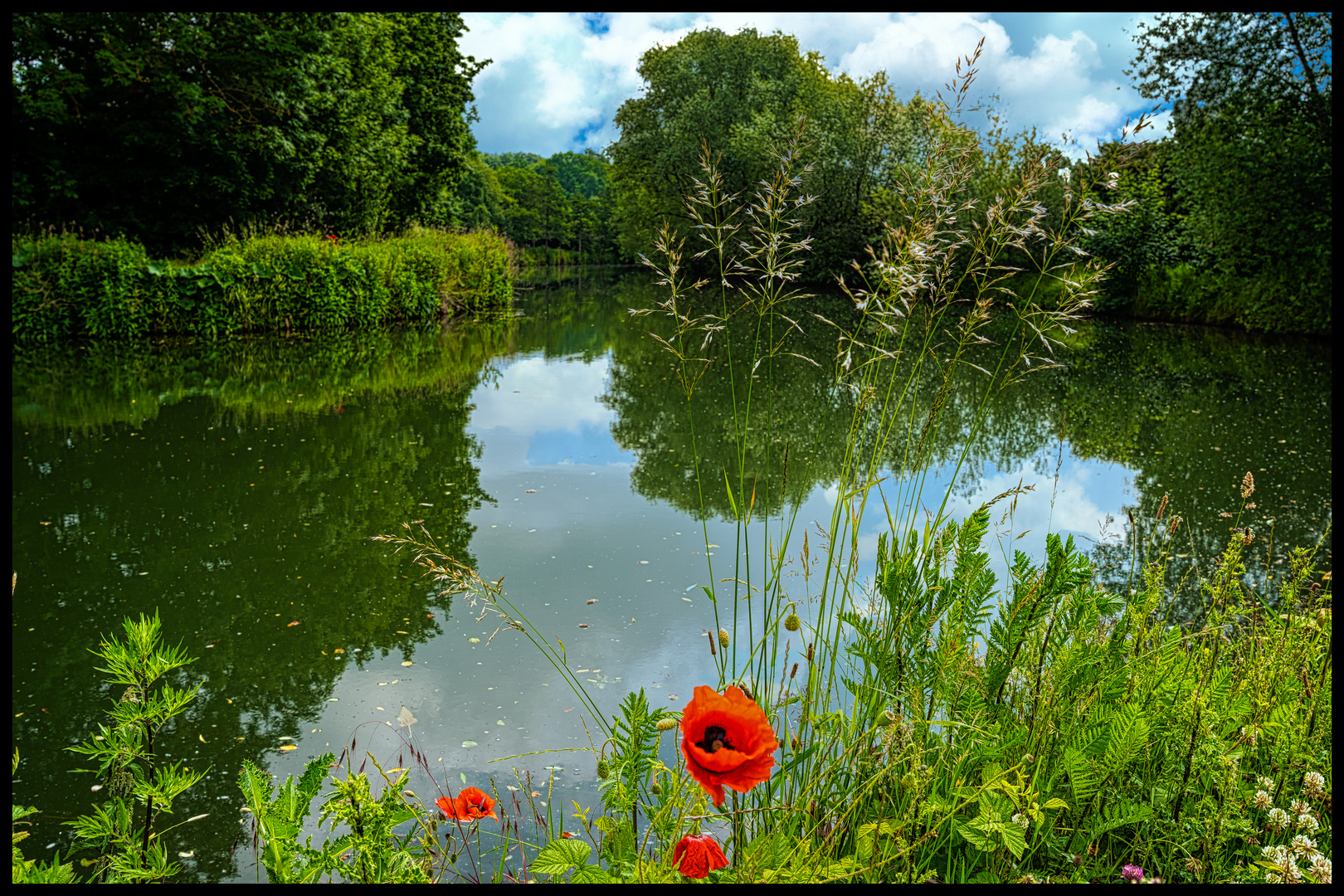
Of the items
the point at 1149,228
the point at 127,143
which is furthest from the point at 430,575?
the point at 1149,228

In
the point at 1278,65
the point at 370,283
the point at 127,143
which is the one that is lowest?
the point at 370,283

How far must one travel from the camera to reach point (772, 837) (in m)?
1.43

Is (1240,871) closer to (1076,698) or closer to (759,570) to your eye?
(1076,698)

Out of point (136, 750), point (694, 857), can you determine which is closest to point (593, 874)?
point (694, 857)

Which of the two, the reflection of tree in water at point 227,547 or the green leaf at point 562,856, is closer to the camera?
the green leaf at point 562,856

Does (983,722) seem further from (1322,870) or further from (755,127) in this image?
(755,127)

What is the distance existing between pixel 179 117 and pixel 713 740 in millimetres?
15610

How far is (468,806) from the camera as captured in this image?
69.5 inches

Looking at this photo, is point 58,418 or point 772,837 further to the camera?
point 58,418

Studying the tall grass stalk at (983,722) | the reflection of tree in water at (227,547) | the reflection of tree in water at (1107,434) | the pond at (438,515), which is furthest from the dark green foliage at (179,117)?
the tall grass stalk at (983,722)

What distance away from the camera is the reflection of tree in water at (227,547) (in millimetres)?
2871

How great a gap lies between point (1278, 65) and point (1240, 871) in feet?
58.9

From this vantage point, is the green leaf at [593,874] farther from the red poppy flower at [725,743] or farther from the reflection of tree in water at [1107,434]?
the reflection of tree in water at [1107,434]
